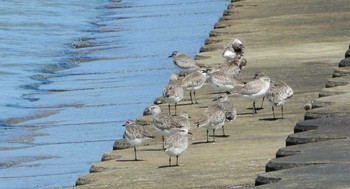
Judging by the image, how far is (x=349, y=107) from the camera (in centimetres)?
1032

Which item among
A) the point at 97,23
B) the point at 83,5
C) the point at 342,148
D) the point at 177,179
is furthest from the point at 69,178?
the point at 83,5

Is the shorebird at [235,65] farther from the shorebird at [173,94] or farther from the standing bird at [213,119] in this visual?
the standing bird at [213,119]

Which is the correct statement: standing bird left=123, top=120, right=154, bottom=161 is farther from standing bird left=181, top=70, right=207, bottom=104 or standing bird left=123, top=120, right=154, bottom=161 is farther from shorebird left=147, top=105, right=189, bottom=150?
standing bird left=181, top=70, right=207, bottom=104

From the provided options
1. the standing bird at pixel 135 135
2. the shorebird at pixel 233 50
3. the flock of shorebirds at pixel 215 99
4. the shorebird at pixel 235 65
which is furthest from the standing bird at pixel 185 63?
the standing bird at pixel 135 135

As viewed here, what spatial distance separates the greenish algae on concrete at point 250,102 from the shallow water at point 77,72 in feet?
2.84

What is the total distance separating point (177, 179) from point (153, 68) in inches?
393

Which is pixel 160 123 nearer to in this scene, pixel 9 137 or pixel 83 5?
pixel 9 137

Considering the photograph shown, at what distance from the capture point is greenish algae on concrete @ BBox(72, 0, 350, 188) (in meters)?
9.51

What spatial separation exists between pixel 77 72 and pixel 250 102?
656 centimetres

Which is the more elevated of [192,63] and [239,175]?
[192,63]

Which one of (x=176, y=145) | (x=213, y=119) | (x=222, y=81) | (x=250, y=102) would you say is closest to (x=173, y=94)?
(x=250, y=102)

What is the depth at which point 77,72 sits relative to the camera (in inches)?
785

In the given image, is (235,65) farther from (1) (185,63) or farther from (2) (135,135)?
(2) (135,135)

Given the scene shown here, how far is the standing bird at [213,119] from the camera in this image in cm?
1137
